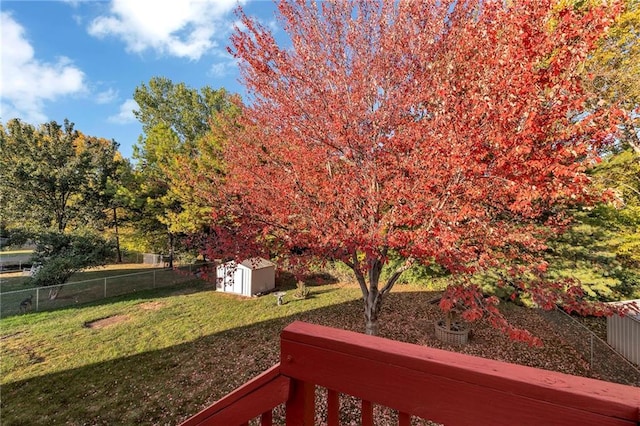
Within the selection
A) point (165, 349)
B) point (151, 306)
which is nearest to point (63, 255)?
point (151, 306)

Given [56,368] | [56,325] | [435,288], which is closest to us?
[56,368]

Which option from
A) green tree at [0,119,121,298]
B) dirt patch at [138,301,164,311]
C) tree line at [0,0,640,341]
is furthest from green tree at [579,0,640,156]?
green tree at [0,119,121,298]

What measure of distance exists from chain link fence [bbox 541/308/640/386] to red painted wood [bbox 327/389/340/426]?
8.28 metres

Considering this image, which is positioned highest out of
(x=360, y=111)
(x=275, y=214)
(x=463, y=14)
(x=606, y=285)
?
(x=463, y=14)

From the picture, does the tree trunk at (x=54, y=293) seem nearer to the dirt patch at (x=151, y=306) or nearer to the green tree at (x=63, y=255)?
the green tree at (x=63, y=255)

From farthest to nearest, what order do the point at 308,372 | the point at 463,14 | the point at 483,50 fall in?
1. the point at 463,14
2. the point at 483,50
3. the point at 308,372

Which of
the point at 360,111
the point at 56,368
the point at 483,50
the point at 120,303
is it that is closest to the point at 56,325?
the point at 120,303

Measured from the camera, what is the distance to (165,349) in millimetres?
8523

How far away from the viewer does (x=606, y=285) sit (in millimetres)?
10383

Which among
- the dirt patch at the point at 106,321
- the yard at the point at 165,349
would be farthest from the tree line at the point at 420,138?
the dirt patch at the point at 106,321

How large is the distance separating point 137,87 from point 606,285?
34.7 m

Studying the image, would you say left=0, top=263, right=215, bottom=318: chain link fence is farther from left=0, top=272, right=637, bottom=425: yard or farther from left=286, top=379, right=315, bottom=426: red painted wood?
left=286, top=379, right=315, bottom=426: red painted wood

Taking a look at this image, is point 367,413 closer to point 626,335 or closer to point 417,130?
point 417,130

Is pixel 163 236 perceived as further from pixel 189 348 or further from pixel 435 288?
pixel 435 288
